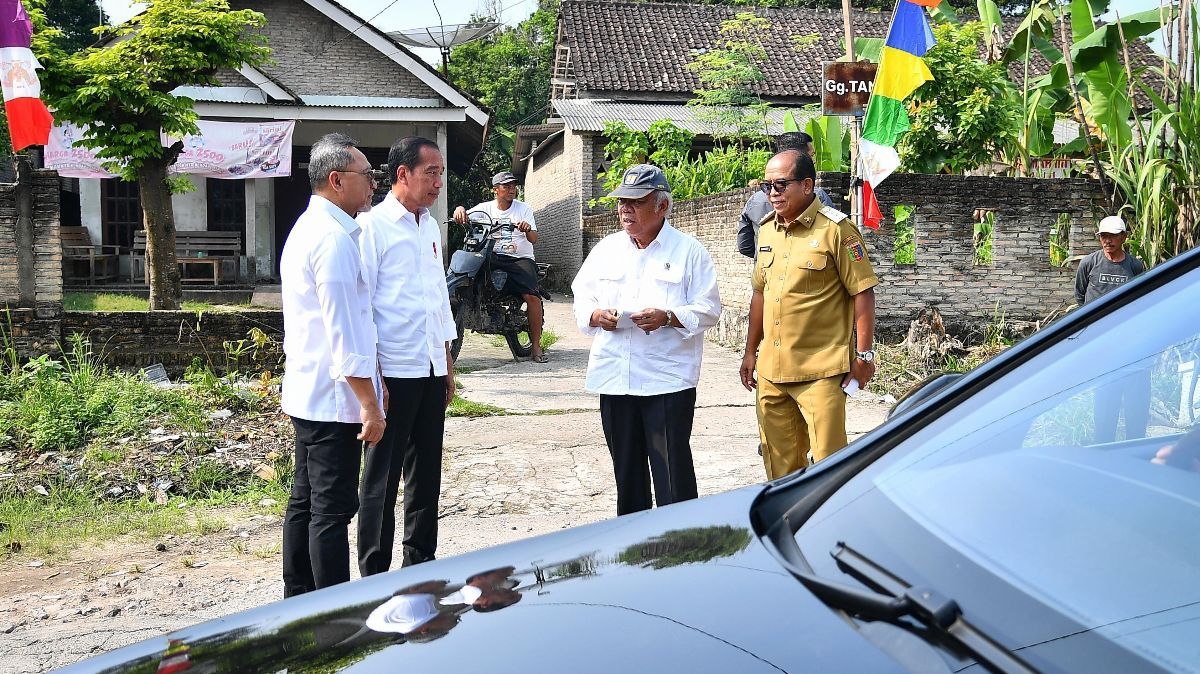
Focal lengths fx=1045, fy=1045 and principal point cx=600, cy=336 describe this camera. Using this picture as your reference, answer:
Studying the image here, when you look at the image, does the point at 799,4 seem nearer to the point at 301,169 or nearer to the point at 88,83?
the point at 301,169

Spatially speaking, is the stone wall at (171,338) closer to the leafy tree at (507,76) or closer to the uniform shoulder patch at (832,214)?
the uniform shoulder patch at (832,214)

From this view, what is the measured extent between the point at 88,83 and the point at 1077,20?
1004cm

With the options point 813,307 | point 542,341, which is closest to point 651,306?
point 813,307

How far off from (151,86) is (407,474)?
8229 mm

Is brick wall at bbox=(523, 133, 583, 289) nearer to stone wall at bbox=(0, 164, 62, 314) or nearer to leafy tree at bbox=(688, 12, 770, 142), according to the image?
leafy tree at bbox=(688, 12, 770, 142)

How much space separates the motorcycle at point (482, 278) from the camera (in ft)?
33.2

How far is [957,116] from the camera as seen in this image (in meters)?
11.9

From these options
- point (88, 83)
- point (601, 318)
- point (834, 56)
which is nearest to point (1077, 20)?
point (601, 318)

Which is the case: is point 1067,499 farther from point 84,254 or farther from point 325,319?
point 84,254

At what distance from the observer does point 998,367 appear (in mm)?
2102

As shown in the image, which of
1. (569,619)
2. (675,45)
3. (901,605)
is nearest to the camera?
(901,605)

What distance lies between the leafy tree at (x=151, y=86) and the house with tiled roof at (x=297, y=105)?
6727 mm

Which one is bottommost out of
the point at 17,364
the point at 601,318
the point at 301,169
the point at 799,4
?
the point at 17,364

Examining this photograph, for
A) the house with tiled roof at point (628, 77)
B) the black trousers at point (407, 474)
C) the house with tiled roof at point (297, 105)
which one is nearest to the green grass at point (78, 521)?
the black trousers at point (407, 474)
